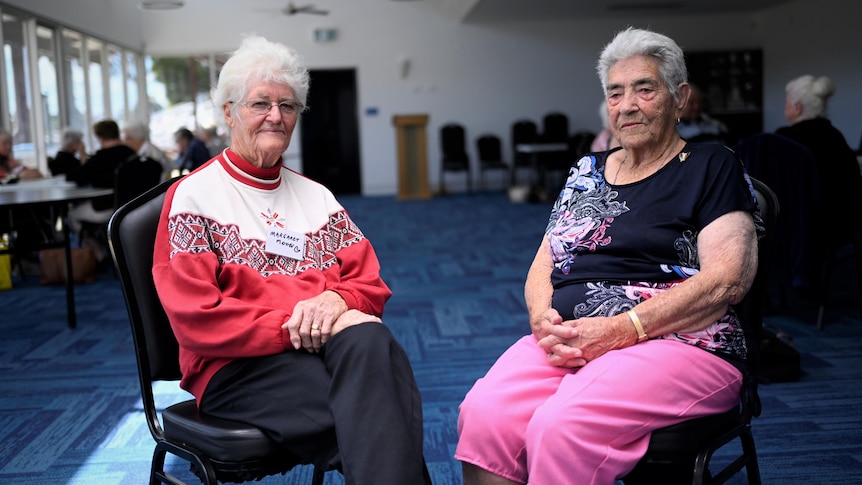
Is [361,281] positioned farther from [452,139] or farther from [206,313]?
[452,139]

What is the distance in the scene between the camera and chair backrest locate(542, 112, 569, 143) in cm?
1301

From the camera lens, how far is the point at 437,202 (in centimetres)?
1186

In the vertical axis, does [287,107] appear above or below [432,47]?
below

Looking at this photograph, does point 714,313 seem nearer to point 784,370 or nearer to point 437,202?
point 784,370

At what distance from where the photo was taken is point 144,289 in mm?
1592

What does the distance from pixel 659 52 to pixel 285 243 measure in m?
0.95

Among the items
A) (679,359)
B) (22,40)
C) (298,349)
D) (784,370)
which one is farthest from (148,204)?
(22,40)

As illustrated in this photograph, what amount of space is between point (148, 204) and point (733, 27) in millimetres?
13850

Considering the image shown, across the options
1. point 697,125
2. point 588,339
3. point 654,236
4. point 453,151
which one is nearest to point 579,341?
point 588,339

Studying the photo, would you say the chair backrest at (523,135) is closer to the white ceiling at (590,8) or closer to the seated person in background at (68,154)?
Result: the white ceiling at (590,8)

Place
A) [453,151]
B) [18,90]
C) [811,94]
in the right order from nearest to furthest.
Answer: [811,94], [18,90], [453,151]

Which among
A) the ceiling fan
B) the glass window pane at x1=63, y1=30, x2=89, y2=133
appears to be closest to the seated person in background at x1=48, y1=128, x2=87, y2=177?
the glass window pane at x1=63, y1=30, x2=89, y2=133

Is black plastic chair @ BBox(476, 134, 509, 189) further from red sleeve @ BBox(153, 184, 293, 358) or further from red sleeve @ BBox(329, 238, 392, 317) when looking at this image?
red sleeve @ BBox(153, 184, 293, 358)

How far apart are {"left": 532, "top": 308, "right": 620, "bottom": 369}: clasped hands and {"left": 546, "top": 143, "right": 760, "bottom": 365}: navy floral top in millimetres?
85
